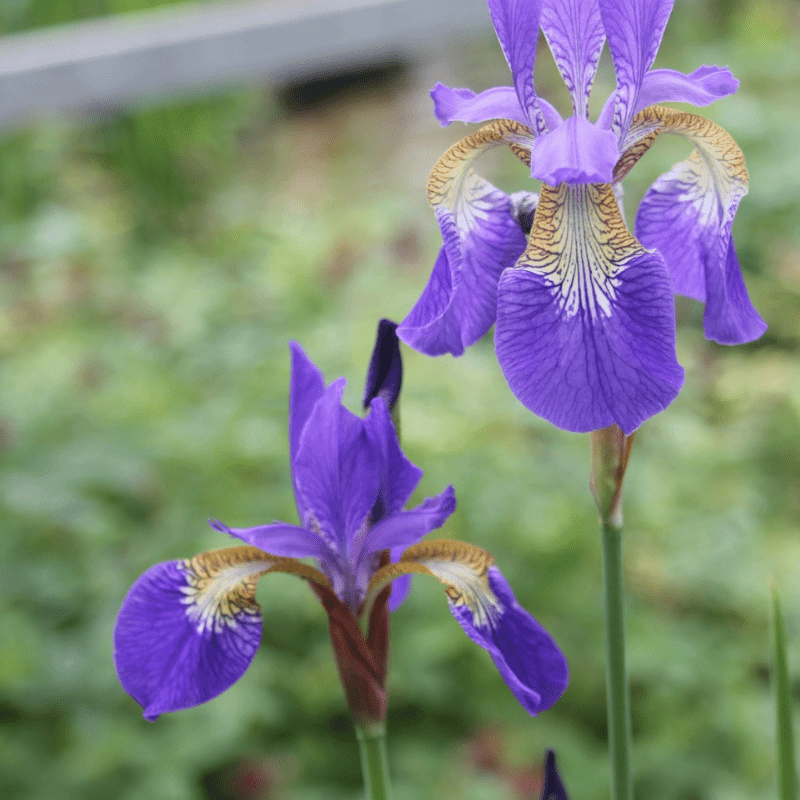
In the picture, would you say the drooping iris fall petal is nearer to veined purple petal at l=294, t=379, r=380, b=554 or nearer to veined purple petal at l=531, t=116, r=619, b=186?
veined purple petal at l=294, t=379, r=380, b=554

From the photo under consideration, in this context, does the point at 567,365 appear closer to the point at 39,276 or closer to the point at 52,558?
the point at 52,558

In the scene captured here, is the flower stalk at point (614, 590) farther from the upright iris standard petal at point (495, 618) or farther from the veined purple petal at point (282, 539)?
the veined purple petal at point (282, 539)

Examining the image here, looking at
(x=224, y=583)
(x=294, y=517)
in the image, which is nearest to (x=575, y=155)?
(x=224, y=583)

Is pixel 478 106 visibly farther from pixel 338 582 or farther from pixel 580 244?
pixel 338 582

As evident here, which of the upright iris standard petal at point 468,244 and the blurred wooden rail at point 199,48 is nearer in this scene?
the upright iris standard petal at point 468,244

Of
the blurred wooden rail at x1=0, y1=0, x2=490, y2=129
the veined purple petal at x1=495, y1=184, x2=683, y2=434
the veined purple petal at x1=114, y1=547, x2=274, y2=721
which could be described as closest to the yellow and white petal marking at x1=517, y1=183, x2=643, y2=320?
the veined purple petal at x1=495, y1=184, x2=683, y2=434

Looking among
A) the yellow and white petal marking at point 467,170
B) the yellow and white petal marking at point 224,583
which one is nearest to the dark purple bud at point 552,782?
the yellow and white petal marking at point 224,583
